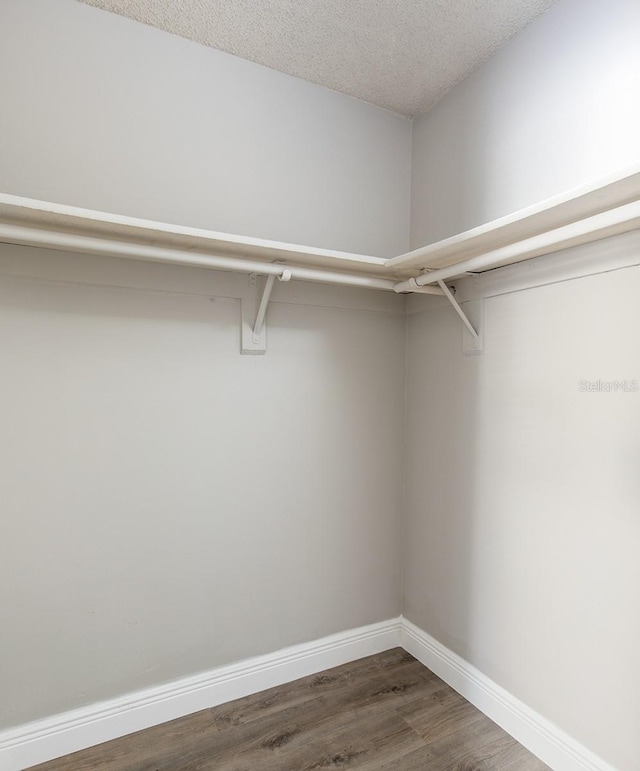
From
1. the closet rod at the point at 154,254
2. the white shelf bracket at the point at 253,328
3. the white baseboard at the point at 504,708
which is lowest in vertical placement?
the white baseboard at the point at 504,708

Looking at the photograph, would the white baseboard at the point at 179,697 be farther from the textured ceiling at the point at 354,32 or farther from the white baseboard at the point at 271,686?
the textured ceiling at the point at 354,32

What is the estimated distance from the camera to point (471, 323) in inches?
71.0

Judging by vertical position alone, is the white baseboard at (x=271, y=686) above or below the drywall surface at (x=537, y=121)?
below

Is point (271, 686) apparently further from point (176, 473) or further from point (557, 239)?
point (557, 239)

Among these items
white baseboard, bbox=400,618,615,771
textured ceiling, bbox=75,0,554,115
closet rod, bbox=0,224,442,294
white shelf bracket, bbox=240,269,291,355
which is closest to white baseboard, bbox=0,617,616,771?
white baseboard, bbox=400,618,615,771

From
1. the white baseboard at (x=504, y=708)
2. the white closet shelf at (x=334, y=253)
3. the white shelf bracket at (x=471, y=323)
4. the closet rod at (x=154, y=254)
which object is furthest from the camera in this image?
the white shelf bracket at (x=471, y=323)

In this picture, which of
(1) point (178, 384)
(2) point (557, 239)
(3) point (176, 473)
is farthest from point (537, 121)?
(3) point (176, 473)

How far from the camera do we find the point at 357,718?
167cm

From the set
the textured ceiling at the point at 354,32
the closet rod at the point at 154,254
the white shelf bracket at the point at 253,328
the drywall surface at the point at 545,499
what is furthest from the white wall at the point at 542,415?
the white shelf bracket at the point at 253,328

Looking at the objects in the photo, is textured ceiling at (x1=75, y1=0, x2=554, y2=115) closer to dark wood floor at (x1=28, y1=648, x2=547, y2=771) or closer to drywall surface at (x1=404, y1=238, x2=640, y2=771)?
drywall surface at (x1=404, y1=238, x2=640, y2=771)

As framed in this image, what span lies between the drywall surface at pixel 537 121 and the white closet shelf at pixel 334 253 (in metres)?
0.16

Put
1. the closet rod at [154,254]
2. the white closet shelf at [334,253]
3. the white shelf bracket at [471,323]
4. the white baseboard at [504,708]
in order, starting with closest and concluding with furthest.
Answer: the white closet shelf at [334,253]
the closet rod at [154,254]
the white baseboard at [504,708]
the white shelf bracket at [471,323]

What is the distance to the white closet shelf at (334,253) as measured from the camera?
1159mm

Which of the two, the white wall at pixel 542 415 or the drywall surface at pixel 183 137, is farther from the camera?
the drywall surface at pixel 183 137
